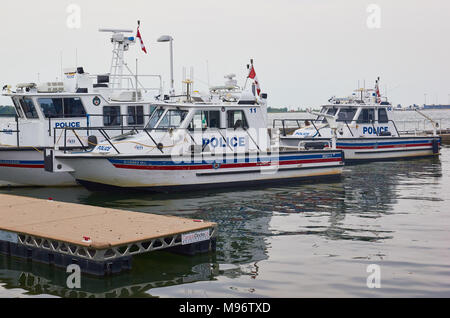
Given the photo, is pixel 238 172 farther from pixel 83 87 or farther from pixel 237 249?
pixel 237 249

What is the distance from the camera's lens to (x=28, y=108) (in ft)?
60.0

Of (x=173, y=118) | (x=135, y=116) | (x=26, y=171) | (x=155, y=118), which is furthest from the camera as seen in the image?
(x=135, y=116)

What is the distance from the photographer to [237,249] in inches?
393

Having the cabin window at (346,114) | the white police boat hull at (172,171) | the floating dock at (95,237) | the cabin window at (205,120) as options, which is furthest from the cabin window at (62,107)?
the cabin window at (346,114)

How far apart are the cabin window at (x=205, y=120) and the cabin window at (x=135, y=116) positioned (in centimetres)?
352

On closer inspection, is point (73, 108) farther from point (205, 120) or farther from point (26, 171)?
point (205, 120)

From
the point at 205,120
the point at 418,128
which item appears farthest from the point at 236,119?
the point at 418,128

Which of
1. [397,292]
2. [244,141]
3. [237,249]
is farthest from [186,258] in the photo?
[244,141]

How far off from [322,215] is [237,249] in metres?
3.75

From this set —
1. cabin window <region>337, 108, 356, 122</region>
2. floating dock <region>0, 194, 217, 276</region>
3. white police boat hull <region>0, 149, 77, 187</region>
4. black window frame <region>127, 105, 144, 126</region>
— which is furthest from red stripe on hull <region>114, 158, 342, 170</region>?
cabin window <region>337, 108, 356, 122</region>

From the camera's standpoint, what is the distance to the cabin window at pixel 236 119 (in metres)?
17.3

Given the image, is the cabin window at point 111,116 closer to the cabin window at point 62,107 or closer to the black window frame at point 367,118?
the cabin window at point 62,107

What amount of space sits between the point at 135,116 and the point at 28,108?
3.40 m

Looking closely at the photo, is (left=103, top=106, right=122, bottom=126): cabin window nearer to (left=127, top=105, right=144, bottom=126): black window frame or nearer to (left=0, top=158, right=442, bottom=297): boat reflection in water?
(left=127, top=105, right=144, bottom=126): black window frame
